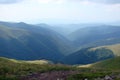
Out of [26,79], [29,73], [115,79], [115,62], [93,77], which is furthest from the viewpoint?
[115,62]

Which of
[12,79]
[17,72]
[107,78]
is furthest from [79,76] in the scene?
[17,72]

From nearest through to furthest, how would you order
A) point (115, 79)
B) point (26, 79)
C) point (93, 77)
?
point (115, 79), point (93, 77), point (26, 79)

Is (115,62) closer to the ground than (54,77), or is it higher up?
higher up

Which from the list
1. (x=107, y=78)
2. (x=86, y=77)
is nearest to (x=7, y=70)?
(x=86, y=77)

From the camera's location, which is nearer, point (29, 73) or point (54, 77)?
point (54, 77)

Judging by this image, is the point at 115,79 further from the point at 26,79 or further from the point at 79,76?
the point at 26,79

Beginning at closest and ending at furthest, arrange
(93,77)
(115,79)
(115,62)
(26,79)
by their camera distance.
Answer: (115,79), (93,77), (26,79), (115,62)

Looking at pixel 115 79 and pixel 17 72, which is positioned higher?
pixel 17 72

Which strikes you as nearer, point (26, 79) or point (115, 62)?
point (26, 79)

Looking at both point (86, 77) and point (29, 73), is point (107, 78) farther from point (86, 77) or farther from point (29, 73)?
point (29, 73)
